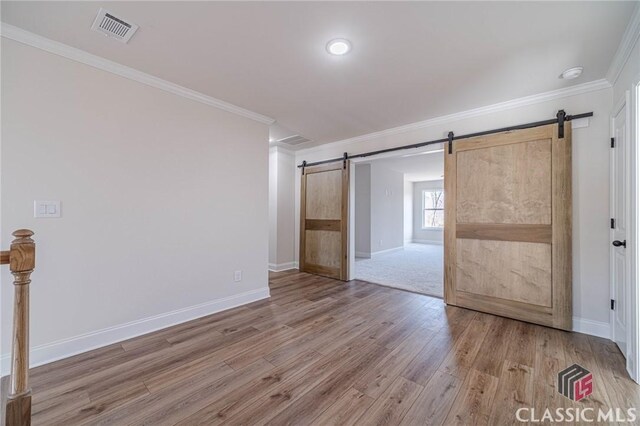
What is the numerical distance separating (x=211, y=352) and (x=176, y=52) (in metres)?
2.57

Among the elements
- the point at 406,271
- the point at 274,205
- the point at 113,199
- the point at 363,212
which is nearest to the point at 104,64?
the point at 113,199

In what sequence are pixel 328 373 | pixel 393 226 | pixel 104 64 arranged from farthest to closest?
1. pixel 393 226
2. pixel 104 64
3. pixel 328 373

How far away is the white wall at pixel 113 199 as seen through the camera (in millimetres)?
2018

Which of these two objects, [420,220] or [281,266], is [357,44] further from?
[420,220]

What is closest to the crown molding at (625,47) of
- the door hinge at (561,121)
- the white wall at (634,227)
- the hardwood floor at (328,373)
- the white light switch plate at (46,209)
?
the white wall at (634,227)

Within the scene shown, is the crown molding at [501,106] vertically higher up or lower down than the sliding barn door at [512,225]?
higher up

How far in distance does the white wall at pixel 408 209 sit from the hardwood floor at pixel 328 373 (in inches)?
311

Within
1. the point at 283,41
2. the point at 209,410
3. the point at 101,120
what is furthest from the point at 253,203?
the point at 209,410

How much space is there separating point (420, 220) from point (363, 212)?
15.5 feet

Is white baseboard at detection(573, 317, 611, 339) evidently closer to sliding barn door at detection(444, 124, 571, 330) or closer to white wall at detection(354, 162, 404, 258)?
sliding barn door at detection(444, 124, 571, 330)

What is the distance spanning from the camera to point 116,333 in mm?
2408

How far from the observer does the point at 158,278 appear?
8.80 ft

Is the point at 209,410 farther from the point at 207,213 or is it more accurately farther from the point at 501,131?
the point at 501,131

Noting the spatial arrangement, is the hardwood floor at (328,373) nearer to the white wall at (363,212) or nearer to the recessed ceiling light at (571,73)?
the recessed ceiling light at (571,73)
